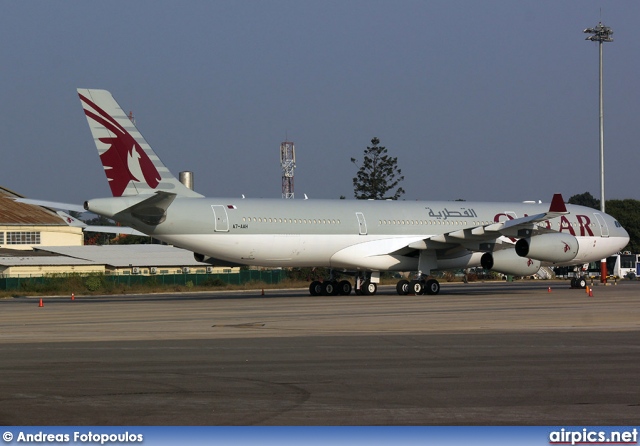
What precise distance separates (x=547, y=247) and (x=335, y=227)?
8.62 meters

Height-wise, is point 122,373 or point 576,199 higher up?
point 576,199

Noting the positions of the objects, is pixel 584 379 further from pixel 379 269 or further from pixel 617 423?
pixel 379 269

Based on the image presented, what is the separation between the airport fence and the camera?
54.3 meters

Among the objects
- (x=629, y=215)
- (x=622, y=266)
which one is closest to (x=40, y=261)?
(x=622, y=266)

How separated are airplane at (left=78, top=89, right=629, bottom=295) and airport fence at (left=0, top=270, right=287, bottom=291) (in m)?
17.6

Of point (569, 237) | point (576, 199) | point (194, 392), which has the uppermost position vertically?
point (576, 199)

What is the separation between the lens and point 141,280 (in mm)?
58906

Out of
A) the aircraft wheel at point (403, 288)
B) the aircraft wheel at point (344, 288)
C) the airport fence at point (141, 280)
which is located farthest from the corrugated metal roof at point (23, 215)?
the aircraft wheel at point (403, 288)

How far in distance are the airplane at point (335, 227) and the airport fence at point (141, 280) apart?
693 inches

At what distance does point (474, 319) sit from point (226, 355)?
9.98 m

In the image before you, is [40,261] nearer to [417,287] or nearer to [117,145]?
[417,287]

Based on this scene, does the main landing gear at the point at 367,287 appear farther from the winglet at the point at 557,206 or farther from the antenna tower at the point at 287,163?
the antenna tower at the point at 287,163

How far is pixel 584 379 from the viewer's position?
41.9 ft

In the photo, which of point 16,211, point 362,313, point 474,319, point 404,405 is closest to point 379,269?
point 362,313
